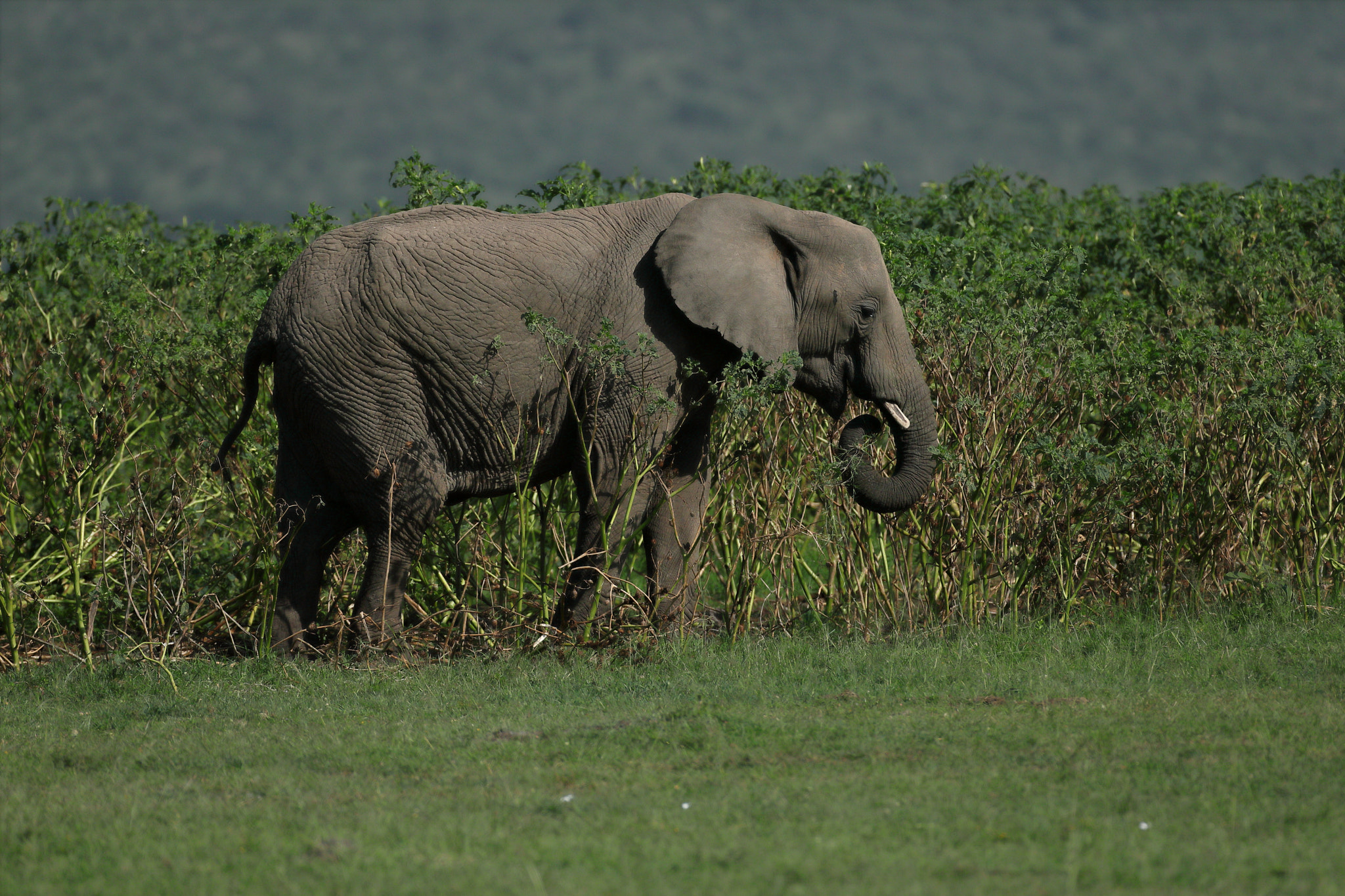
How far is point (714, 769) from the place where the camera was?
19.5ft

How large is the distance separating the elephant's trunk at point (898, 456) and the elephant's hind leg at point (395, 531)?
2.30 metres

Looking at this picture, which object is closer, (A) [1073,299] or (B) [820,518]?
(A) [1073,299]

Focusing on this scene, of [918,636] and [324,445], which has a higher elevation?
[324,445]

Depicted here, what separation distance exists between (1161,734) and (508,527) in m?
5.12

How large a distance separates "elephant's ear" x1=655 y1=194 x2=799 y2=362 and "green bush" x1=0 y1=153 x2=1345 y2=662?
0.41 metres

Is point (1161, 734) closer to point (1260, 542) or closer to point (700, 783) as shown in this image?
point (700, 783)

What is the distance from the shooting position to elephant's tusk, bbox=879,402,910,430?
852 centimetres

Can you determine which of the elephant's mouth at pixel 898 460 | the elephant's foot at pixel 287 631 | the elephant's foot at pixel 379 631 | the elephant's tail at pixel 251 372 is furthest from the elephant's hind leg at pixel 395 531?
the elephant's mouth at pixel 898 460

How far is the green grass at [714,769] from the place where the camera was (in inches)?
184

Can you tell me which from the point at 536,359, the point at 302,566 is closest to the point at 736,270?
the point at 536,359

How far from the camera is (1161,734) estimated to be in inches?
248

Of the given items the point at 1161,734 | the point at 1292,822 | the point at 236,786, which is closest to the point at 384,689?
the point at 236,786

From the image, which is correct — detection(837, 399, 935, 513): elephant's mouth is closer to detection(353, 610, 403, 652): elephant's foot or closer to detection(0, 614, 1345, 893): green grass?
detection(0, 614, 1345, 893): green grass

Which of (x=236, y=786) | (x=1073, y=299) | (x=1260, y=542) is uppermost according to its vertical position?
(x=1073, y=299)
